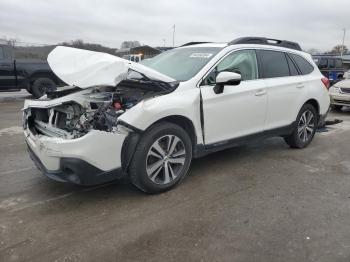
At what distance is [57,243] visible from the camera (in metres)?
3.12

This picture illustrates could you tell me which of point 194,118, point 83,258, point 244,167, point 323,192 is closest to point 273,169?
point 244,167

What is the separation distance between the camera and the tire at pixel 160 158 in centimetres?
382

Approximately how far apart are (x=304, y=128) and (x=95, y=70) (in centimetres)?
379

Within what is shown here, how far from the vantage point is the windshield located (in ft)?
14.9

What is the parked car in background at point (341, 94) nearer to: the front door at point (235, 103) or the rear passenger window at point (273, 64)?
the rear passenger window at point (273, 64)

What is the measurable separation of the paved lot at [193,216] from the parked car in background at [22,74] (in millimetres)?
7672

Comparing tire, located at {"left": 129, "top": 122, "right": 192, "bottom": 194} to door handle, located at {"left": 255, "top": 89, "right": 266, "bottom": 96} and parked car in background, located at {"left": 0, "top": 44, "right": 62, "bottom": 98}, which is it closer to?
door handle, located at {"left": 255, "top": 89, "right": 266, "bottom": 96}

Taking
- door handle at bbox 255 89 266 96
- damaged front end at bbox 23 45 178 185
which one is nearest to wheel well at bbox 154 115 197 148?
damaged front end at bbox 23 45 178 185

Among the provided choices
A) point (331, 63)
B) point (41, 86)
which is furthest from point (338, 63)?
point (41, 86)

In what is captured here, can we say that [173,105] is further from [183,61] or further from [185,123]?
[183,61]

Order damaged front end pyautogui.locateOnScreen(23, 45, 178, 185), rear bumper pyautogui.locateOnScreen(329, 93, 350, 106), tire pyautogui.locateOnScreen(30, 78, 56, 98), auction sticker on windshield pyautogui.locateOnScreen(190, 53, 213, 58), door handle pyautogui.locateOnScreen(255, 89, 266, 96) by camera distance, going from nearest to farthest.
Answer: damaged front end pyautogui.locateOnScreen(23, 45, 178, 185)
auction sticker on windshield pyautogui.locateOnScreen(190, 53, 213, 58)
door handle pyautogui.locateOnScreen(255, 89, 266, 96)
rear bumper pyautogui.locateOnScreen(329, 93, 350, 106)
tire pyautogui.locateOnScreen(30, 78, 56, 98)

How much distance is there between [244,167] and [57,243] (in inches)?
114

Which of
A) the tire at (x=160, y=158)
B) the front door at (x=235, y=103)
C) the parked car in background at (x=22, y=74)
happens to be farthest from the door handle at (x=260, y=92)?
the parked car in background at (x=22, y=74)

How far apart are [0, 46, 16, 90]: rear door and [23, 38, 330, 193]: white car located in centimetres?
832
